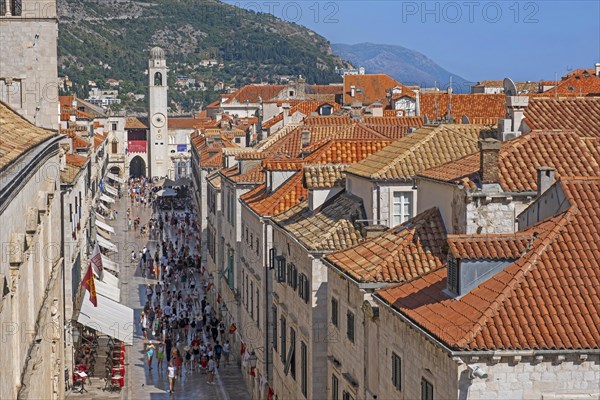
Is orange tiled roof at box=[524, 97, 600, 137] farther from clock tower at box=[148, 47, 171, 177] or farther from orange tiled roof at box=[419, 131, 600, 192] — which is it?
clock tower at box=[148, 47, 171, 177]

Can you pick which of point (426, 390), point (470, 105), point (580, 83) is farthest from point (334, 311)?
point (580, 83)

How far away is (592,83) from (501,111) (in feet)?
57.1

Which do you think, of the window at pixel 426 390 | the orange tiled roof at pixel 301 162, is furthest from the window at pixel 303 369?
the window at pixel 426 390

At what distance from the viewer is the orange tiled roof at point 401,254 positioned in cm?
2334

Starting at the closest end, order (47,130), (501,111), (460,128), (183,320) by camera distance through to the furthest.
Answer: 1. (460,128)
2. (47,130)
3. (183,320)
4. (501,111)

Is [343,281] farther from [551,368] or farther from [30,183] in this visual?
[551,368]

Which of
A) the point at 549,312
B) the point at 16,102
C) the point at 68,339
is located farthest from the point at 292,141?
the point at 549,312

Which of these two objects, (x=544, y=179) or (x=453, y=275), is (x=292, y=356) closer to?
(x=544, y=179)

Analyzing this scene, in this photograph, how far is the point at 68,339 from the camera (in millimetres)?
41125

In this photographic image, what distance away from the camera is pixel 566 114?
30938mm

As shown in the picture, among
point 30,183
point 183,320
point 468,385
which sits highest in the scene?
point 30,183

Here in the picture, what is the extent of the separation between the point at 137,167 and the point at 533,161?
163 metres

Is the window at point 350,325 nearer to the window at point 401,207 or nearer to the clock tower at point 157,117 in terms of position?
A: the window at point 401,207

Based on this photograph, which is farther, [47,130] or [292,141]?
[292,141]
